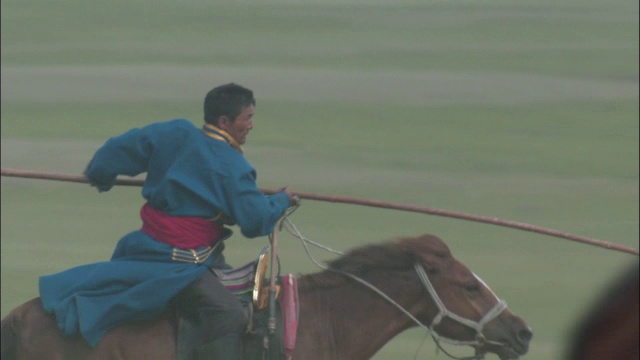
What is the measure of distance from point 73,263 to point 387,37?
9.63 m

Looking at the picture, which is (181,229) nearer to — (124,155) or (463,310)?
(124,155)

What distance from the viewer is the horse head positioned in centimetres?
446

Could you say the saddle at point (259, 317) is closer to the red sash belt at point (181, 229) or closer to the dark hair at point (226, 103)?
the red sash belt at point (181, 229)

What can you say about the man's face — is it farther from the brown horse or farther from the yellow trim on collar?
the brown horse

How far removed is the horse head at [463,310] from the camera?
176 inches

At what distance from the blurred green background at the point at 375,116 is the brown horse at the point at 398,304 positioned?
233 cm

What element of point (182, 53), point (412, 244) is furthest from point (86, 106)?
point (412, 244)

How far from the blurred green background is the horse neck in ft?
7.66

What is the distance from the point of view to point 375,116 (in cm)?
1459

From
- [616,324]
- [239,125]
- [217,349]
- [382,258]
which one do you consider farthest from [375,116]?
[616,324]

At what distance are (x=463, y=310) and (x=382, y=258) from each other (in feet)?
0.96

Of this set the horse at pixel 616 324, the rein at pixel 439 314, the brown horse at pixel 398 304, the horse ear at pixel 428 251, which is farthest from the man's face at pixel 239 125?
the horse at pixel 616 324

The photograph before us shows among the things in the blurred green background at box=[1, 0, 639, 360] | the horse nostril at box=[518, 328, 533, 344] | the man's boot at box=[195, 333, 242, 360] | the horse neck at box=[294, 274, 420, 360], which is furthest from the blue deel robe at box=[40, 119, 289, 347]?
the blurred green background at box=[1, 0, 639, 360]

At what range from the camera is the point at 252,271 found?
4270 millimetres
